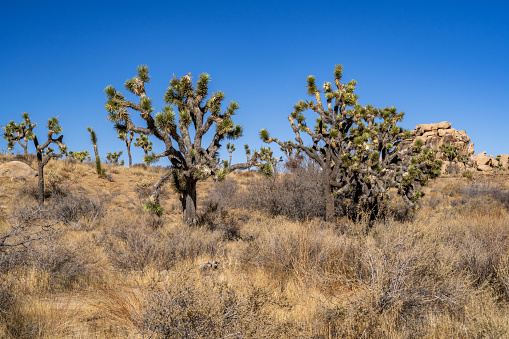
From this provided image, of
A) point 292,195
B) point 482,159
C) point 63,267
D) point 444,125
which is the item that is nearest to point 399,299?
point 63,267

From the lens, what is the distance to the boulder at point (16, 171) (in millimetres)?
17438

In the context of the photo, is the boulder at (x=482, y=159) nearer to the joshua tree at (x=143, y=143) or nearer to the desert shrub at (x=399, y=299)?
the joshua tree at (x=143, y=143)

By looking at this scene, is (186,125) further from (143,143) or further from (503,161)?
(503,161)

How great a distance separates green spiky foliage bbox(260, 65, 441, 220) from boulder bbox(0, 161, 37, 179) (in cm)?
1502

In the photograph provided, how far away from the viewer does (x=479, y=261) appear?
16.9 ft

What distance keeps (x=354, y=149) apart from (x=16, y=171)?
61.8 feet

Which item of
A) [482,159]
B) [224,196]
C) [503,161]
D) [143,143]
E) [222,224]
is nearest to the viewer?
[222,224]

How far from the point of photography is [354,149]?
11.5 metres

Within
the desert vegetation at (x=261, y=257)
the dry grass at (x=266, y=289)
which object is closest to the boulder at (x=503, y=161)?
the desert vegetation at (x=261, y=257)

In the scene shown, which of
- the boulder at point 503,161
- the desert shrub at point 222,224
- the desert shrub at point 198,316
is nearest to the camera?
the desert shrub at point 198,316

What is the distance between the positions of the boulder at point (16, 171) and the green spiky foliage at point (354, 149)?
15.0 m

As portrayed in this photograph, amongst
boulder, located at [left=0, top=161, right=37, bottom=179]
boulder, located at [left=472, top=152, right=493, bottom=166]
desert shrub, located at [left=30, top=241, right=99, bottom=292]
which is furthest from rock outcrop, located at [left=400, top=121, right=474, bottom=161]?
desert shrub, located at [left=30, top=241, right=99, bottom=292]

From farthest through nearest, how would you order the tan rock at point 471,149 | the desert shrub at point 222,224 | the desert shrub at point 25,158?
the tan rock at point 471,149, the desert shrub at point 25,158, the desert shrub at point 222,224

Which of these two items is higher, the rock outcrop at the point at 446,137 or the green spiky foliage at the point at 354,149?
the rock outcrop at the point at 446,137
